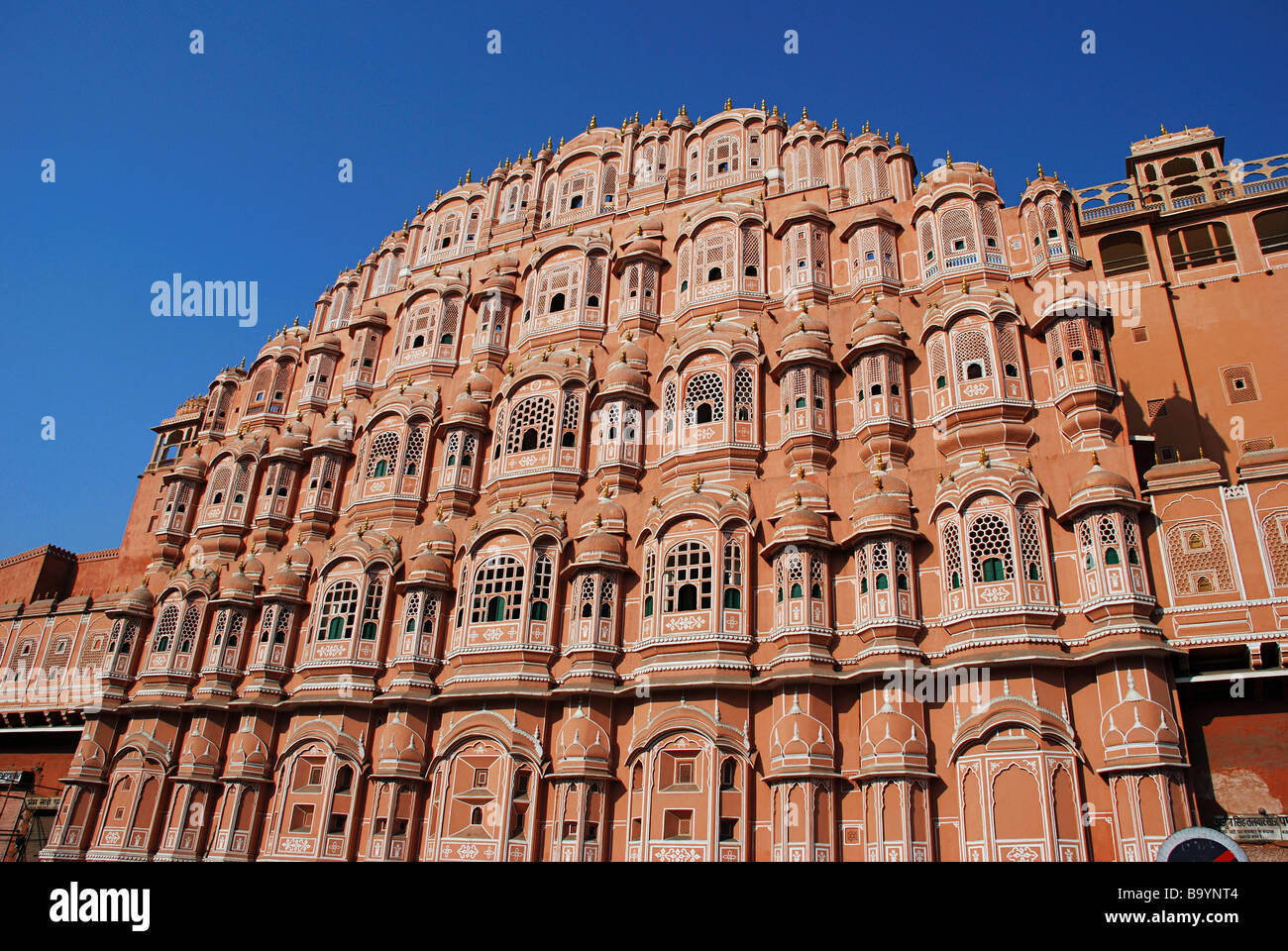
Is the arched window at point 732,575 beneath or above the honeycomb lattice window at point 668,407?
beneath

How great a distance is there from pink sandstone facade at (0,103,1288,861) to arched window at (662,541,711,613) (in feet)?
0.45

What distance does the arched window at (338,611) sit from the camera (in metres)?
27.2

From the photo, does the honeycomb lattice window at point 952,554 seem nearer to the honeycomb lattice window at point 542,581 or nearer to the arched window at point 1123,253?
the honeycomb lattice window at point 542,581

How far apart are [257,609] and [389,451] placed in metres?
6.71

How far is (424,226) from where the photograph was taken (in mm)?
37688

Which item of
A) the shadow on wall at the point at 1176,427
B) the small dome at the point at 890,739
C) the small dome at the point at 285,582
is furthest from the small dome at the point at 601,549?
the shadow on wall at the point at 1176,427

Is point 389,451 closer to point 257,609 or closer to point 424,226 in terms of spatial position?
point 257,609

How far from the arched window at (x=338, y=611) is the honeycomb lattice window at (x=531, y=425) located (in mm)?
6491

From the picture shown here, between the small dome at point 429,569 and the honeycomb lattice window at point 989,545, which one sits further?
the small dome at point 429,569

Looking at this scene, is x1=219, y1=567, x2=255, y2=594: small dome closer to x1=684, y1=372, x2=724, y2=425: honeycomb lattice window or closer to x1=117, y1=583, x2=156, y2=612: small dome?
x1=117, y1=583, x2=156, y2=612: small dome

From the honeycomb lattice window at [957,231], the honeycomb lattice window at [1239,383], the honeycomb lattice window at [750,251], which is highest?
the honeycomb lattice window at [750,251]

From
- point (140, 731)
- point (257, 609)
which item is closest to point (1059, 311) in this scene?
point (257, 609)

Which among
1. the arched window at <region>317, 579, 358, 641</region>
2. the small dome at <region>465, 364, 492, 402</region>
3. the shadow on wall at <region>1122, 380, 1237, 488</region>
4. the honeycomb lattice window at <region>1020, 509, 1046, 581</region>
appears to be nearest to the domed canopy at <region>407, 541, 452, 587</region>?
the arched window at <region>317, 579, 358, 641</region>

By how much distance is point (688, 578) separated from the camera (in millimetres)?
23719
